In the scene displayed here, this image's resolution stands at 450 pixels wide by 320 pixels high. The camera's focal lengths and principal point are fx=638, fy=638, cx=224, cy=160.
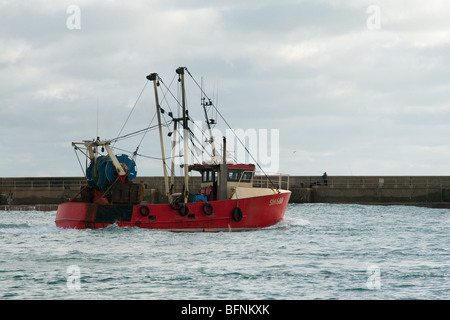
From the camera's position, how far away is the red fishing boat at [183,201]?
1032 inches

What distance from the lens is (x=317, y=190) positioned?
52594 millimetres

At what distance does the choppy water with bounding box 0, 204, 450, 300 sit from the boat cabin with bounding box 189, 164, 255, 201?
2072mm

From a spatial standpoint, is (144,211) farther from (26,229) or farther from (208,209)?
(26,229)

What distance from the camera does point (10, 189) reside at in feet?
180

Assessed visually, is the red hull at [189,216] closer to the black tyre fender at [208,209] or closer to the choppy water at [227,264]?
the black tyre fender at [208,209]

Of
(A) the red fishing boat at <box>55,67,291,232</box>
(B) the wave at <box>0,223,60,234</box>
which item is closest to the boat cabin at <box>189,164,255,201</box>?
(A) the red fishing boat at <box>55,67,291,232</box>

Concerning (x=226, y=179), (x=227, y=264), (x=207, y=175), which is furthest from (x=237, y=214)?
(x=227, y=264)

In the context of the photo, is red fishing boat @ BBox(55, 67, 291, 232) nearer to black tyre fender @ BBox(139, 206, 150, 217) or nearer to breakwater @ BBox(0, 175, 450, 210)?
black tyre fender @ BBox(139, 206, 150, 217)

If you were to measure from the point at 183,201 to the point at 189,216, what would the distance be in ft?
4.68
